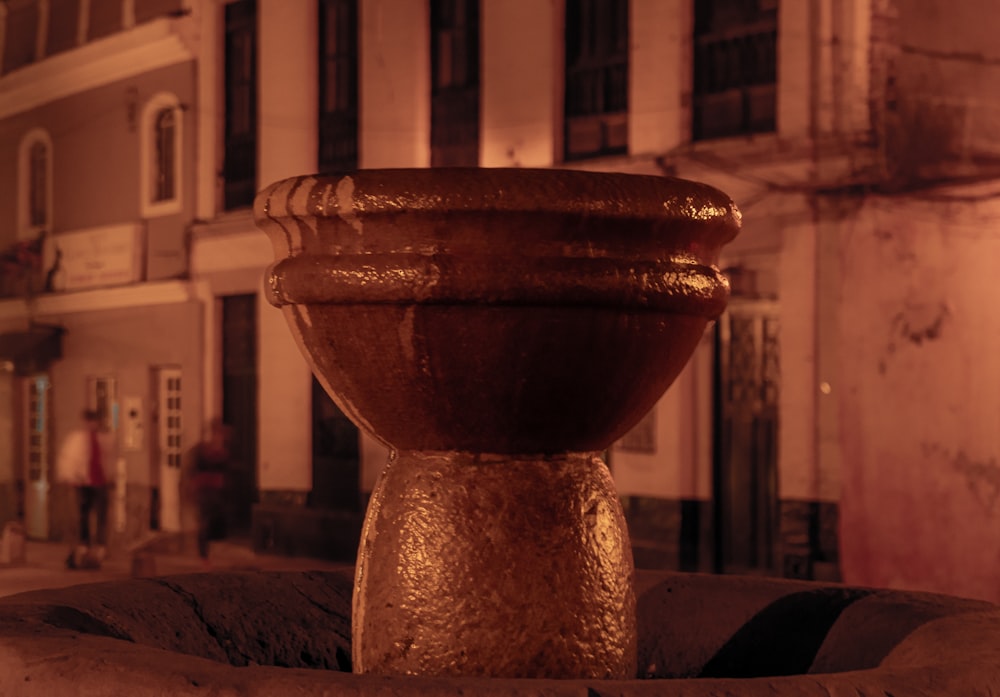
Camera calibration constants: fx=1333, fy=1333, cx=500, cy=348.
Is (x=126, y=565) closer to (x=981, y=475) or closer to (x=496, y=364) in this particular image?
(x=981, y=475)

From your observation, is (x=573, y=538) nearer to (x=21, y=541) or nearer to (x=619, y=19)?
(x=619, y=19)

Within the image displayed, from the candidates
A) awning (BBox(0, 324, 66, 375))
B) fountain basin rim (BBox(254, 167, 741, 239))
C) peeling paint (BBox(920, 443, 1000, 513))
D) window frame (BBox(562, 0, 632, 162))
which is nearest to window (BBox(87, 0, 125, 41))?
awning (BBox(0, 324, 66, 375))

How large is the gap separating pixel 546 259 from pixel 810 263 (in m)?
7.48

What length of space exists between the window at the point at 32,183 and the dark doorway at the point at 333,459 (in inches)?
174

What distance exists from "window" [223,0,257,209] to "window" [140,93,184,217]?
0.60 meters

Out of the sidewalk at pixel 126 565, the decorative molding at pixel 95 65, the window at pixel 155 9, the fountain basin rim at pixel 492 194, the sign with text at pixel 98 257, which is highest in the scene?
the window at pixel 155 9

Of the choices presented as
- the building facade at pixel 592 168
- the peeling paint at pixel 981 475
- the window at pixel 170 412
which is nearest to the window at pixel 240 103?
the building facade at pixel 592 168

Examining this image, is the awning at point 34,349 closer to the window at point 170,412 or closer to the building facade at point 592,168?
the building facade at point 592,168

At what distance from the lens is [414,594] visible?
2.58 metres

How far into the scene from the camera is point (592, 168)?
1080 cm

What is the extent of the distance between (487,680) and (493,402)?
635 mm

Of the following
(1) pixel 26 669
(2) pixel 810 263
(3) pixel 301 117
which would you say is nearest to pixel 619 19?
(2) pixel 810 263

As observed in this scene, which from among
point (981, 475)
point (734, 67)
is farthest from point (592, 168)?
point (981, 475)

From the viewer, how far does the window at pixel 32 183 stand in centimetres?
1483
